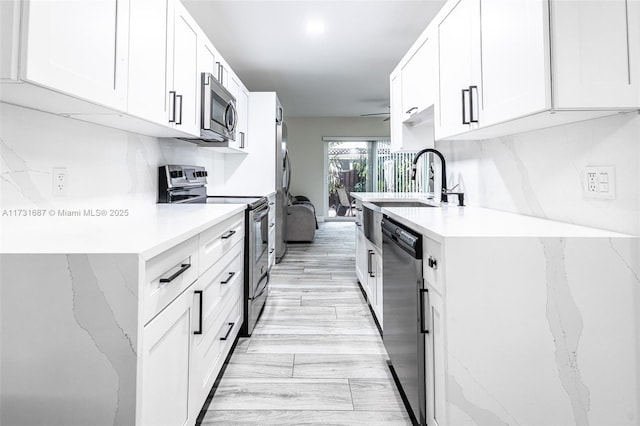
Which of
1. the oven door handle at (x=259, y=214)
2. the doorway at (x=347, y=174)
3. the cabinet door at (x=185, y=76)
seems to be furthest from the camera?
the doorway at (x=347, y=174)

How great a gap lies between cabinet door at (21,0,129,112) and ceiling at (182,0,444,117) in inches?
74.1

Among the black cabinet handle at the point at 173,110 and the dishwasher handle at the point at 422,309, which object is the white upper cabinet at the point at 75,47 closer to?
the black cabinet handle at the point at 173,110

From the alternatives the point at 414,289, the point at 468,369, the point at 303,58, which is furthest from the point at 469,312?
the point at 303,58

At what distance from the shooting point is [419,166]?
490 cm

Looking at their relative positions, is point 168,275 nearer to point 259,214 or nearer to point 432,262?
point 432,262

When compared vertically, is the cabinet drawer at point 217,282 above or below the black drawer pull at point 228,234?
below

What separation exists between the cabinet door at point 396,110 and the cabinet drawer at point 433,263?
188cm

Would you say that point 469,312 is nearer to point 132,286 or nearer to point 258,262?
point 132,286

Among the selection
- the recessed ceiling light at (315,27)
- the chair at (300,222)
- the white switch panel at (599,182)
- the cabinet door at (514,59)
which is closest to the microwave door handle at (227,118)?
the recessed ceiling light at (315,27)

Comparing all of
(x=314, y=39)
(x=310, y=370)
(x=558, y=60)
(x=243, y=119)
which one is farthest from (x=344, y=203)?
(x=558, y=60)

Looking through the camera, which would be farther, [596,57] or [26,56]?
[596,57]

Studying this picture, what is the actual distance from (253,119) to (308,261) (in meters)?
1.96

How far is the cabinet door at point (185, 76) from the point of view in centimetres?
189

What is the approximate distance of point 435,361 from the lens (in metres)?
1.20
